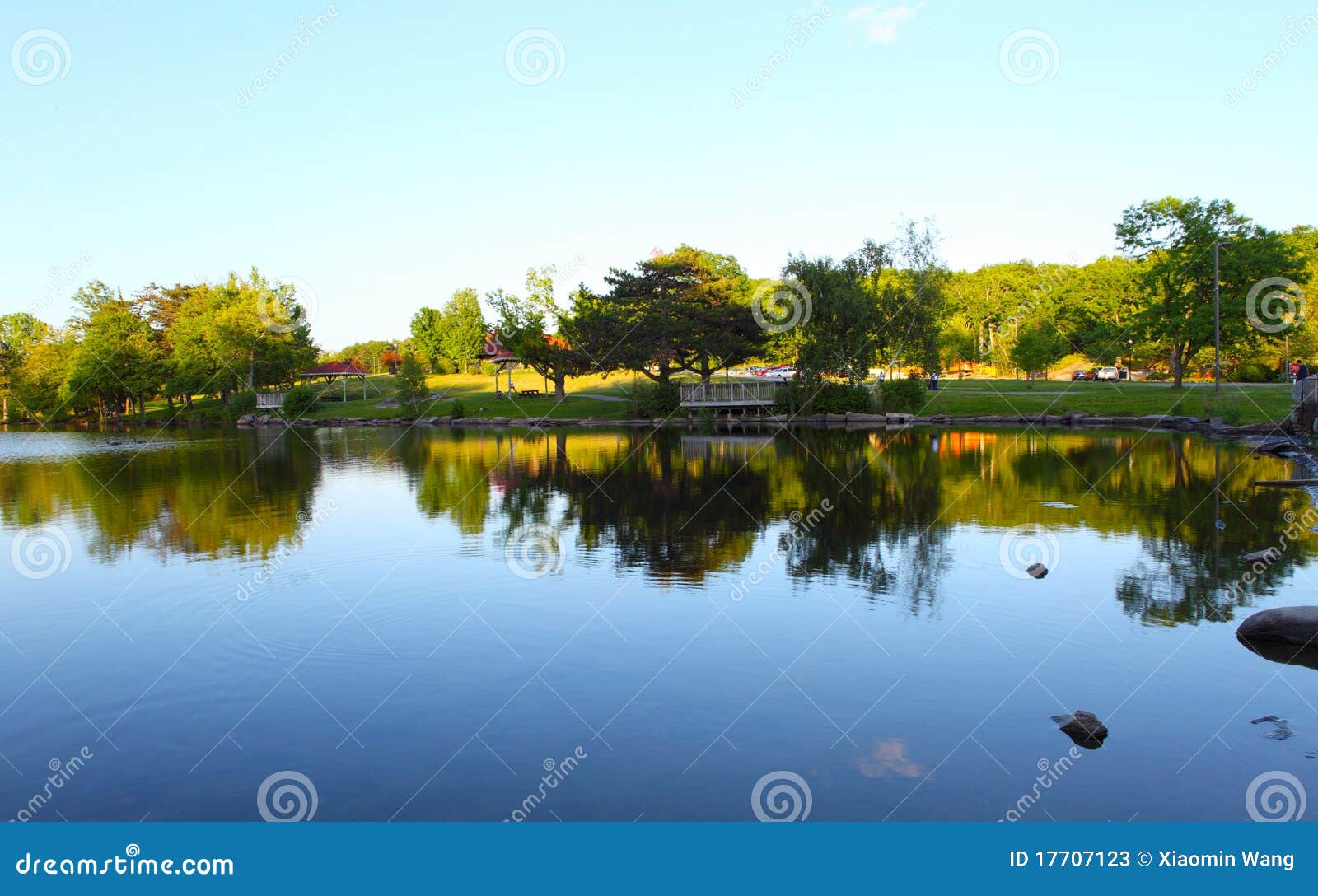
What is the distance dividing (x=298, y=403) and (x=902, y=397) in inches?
2008

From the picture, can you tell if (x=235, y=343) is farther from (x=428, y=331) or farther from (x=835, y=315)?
(x=835, y=315)

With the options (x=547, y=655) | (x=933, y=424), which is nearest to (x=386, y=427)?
(x=933, y=424)

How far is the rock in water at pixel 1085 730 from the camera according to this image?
27.4ft

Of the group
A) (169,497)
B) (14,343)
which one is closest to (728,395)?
(169,497)

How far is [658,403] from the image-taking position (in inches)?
2527

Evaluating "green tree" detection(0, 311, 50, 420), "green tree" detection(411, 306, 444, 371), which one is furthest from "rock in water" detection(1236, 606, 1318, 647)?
"green tree" detection(411, 306, 444, 371)

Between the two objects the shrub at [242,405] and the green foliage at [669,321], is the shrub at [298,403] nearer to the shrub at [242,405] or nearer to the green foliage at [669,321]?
the shrub at [242,405]

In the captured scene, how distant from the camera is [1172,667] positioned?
10250 mm

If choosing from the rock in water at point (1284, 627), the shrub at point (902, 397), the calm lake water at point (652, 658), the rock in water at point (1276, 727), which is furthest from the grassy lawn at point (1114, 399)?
the rock in water at point (1276, 727)

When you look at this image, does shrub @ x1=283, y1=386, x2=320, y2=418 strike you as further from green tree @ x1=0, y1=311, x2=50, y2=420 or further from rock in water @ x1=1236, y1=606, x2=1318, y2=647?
rock in water @ x1=1236, y1=606, x2=1318, y2=647

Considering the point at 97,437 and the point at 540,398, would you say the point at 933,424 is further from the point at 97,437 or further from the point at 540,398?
the point at 97,437

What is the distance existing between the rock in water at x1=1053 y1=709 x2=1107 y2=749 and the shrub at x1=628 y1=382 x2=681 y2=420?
54.9 meters

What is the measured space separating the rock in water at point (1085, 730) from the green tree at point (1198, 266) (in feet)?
174

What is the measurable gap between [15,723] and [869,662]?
8.91 metres
